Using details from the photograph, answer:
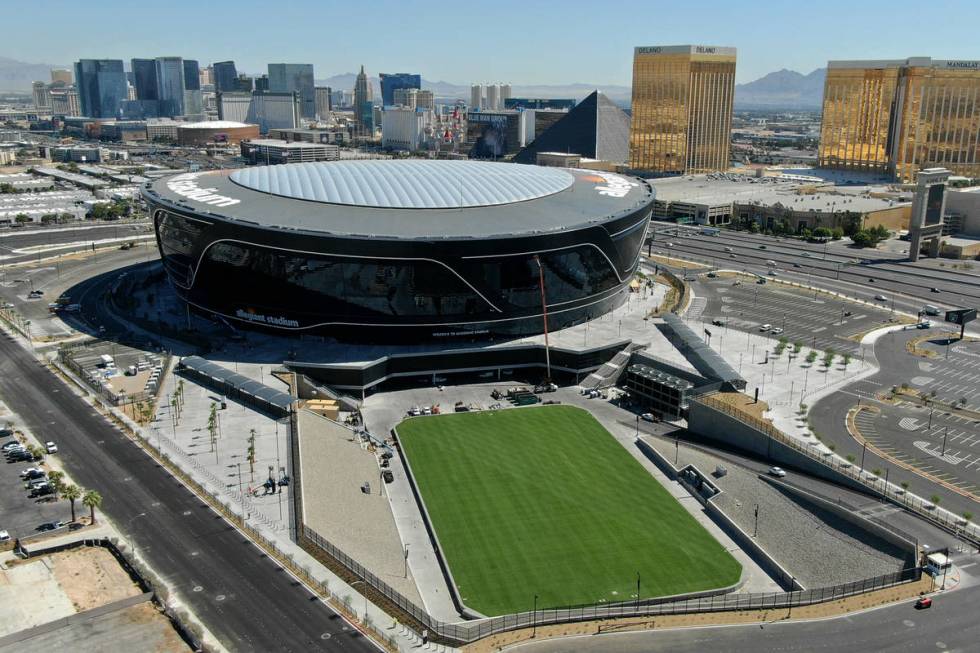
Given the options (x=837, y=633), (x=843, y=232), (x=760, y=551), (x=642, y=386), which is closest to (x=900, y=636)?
(x=837, y=633)

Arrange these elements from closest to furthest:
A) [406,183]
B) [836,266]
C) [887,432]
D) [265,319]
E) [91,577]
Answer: [91,577], [887,432], [265,319], [406,183], [836,266]

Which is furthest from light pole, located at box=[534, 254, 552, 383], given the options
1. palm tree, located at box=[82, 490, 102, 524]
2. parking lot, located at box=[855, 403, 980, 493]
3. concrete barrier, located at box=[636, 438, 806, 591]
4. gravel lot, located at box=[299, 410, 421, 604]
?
palm tree, located at box=[82, 490, 102, 524]

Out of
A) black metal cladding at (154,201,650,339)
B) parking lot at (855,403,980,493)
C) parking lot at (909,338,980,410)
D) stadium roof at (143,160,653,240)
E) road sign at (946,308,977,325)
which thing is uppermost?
stadium roof at (143,160,653,240)

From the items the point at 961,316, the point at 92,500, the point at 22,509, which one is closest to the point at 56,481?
the point at 22,509

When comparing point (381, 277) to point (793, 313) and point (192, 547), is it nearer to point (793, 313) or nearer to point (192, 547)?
point (192, 547)

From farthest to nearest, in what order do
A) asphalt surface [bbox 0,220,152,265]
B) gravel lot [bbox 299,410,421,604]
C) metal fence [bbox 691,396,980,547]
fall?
asphalt surface [bbox 0,220,152,265] → metal fence [bbox 691,396,980,547] → gravel lot [bbox 299,410,421,604]

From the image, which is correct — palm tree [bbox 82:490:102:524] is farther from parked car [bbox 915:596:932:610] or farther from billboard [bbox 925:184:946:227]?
billboard [bbox 925:184:946:227]

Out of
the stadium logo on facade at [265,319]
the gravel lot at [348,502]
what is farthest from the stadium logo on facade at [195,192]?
the gravel lot at [348,502]
